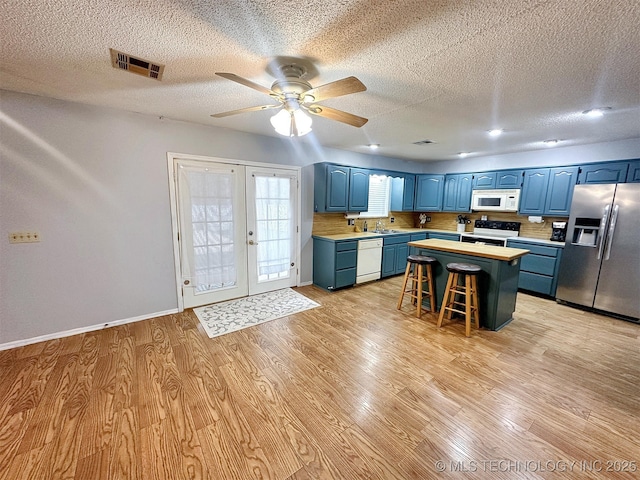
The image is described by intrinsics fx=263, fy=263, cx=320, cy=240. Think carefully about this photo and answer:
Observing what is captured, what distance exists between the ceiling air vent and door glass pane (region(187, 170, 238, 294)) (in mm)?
1449

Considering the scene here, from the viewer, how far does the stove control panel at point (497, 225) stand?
4848mm

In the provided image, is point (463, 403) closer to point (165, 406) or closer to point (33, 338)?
point (165, 406)

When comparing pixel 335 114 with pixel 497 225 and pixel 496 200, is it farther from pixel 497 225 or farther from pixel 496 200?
pixel 497 225

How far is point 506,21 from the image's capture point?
1359 mm

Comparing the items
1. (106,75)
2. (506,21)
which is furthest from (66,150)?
(506,21)

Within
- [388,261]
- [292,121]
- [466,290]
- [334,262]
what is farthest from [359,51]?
[388,261]

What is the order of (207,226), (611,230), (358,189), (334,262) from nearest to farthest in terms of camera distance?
(611,230)
(207,226)
(334,262)
(358,189)

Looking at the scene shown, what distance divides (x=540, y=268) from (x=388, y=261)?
236 cm

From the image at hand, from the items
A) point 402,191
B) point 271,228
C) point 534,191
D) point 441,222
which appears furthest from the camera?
point 441,222

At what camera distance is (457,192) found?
18.0 ft

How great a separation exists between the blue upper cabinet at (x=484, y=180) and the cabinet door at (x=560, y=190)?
840 mm

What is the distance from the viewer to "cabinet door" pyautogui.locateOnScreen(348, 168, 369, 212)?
462 cm

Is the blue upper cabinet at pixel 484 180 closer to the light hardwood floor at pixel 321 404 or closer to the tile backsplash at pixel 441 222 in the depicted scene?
the tile backsplash at pixel 441 222

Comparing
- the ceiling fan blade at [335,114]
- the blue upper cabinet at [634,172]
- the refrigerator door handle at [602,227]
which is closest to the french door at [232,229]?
the ceiling fan blade at [335,114]
